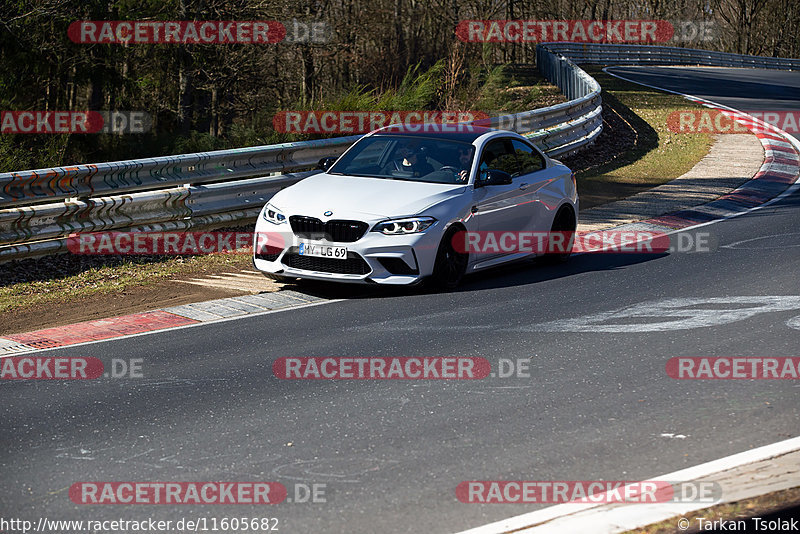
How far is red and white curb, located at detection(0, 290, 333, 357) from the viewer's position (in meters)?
8.36

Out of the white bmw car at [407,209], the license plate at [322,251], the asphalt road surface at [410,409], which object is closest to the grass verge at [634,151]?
the white bmw car at [407,209]

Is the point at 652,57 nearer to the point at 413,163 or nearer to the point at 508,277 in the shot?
the point at 508,277

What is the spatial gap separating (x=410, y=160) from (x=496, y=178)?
971mm

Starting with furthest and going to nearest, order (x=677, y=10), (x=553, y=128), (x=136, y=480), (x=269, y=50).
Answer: (x=677, y=10) → (x=269, y=50) → (x=553, y=128) → (x=136, y=480)

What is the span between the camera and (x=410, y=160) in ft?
36.0

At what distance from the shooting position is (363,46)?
35156mm

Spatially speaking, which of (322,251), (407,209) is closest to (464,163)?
(407,209)

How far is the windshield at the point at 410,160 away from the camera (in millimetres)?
10773

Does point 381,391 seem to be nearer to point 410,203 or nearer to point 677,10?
point 410,203

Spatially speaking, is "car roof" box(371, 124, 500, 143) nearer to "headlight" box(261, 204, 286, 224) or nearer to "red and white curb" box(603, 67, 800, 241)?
"headlight" box(261, 204, 286, 224)

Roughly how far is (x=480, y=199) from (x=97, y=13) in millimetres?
16106

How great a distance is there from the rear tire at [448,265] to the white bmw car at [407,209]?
0.03 feet

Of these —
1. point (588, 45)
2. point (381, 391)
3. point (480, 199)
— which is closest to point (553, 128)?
point (480, 199)

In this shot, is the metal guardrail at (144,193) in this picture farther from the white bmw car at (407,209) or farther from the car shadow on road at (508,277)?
the car shadow on road at (508,277)
